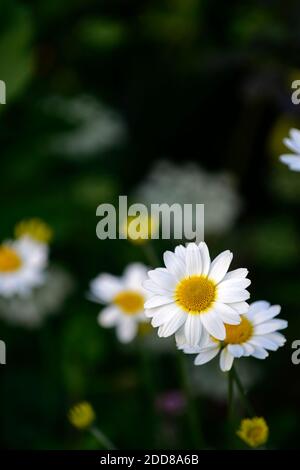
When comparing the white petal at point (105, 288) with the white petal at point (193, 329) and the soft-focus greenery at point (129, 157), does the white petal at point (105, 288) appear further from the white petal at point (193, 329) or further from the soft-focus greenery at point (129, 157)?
the white petal at point (193, 329)

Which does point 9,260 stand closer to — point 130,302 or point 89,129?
point 130,302

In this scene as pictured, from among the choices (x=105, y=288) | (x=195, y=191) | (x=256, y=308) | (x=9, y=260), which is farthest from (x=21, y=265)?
(x=195, y=191)

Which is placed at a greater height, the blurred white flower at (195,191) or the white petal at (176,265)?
the blurred white flower at (195,191)

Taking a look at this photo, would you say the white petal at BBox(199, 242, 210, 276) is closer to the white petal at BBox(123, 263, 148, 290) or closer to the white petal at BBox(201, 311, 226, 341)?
the white petal at BBox(201, 311, 226, 341)

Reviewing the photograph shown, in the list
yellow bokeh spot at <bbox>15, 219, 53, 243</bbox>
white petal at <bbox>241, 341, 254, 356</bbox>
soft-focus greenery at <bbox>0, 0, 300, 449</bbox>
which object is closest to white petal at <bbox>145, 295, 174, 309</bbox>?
white petal at <bbox>241, 341, 254, 356</bbox>

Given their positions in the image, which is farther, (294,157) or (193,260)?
(294,157)

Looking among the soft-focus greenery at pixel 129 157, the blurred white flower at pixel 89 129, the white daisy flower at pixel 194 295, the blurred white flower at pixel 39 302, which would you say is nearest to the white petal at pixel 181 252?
the white daisy flower at pixel 194 295

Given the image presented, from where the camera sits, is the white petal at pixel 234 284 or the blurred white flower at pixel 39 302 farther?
the blurred white flower at pixel 39 302
